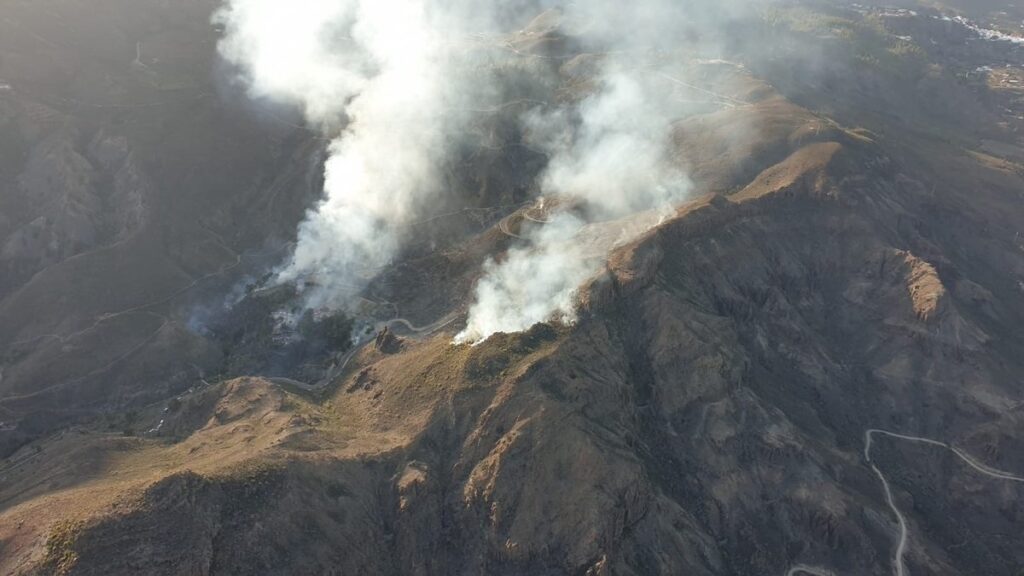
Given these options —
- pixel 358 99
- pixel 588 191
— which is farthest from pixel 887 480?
pixel 358 99

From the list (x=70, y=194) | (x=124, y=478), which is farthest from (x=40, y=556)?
(x=70, y=194)

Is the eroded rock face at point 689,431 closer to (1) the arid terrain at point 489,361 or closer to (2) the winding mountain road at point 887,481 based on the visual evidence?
(1) the arid terrain at point 489,361

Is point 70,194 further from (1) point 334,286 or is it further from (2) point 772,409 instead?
(2) point 772,409

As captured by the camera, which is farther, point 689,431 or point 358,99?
point 358,99

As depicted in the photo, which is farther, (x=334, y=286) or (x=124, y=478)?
(x=334, y=286)

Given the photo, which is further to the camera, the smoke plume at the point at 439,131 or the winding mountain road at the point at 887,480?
the smoke plume at the point at 439,131

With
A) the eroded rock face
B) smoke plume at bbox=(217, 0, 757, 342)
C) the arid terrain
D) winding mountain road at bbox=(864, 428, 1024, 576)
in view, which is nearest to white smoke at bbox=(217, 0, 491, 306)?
smoke plume at bbox=(217, 0, 757, 342)

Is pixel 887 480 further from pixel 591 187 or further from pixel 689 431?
pixel 591 187

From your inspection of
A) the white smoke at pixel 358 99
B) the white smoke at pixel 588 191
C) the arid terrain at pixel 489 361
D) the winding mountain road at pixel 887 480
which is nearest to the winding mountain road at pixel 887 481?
the winding mountain road at pixel 887 480
